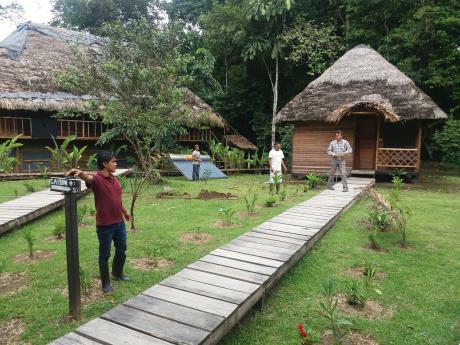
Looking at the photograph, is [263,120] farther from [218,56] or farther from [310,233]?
[310,233]

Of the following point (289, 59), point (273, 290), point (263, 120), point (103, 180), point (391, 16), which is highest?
point (391, 16)

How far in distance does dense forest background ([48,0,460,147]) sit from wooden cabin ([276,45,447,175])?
136 inches

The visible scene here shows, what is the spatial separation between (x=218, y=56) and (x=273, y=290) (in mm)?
21106

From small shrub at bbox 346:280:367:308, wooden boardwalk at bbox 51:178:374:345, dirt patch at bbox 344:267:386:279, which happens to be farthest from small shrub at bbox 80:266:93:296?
dirt patch at bbox 344:267:386:279

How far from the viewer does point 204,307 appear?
127 inches

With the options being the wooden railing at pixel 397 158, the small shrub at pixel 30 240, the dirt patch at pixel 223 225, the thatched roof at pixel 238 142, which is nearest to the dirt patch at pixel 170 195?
the dirt patch at pixel 223 225

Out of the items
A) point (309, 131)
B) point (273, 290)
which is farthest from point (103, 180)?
point (309, 131)

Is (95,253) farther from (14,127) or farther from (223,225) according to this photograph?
(14,127)

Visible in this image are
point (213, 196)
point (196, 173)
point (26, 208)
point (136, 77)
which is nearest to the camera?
point (26, 208)

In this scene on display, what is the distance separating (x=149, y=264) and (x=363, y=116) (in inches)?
483

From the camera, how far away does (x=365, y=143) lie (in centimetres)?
1512

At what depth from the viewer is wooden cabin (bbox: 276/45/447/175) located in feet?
42.0

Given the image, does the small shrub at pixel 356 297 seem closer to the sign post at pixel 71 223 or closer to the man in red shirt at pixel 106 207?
the man in red shirt at pixel 106 207

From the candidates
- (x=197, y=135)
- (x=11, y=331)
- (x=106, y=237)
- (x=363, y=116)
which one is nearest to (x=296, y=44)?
(x=363, y=116)
